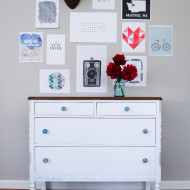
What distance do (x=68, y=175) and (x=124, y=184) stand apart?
72cm

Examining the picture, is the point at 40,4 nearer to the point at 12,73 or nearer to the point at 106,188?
the point at 12,73

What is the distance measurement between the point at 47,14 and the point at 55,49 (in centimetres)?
36

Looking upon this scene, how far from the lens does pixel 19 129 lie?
261 cm

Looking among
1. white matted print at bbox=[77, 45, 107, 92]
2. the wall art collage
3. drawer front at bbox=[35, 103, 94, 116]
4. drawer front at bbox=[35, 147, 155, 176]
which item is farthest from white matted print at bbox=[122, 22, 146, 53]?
drawer front at bbox=[35, 147, 155, 176]

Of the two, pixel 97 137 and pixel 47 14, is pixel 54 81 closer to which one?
pixel 47 14

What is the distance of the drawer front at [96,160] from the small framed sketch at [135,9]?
4.28 feet

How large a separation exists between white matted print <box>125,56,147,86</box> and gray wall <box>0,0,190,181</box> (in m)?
0.04

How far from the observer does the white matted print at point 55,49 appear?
256 centimetres

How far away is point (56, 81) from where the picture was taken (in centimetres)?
256

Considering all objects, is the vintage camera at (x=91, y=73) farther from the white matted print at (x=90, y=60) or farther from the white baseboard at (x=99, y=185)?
the white baseboard at (x=99, y=185)

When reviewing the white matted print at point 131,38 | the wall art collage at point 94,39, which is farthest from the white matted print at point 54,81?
the white matted print at point 131,38

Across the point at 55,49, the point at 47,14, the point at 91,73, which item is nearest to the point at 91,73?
the point at 91,73

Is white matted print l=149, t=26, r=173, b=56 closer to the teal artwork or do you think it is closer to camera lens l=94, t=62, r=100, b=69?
camera lens l=94, t=62, r=100, b=69

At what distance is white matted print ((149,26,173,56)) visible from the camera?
8.39 ft
